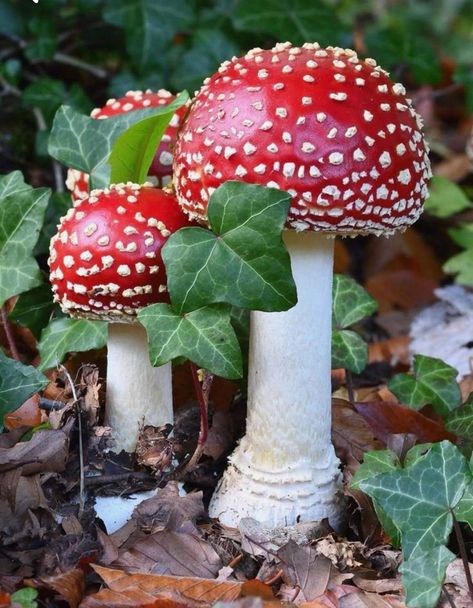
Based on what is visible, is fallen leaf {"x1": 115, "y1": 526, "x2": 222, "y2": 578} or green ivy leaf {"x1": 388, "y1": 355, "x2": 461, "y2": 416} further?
green ivy leaf {"x1": 388, "y1": 355, "x2": 461, "y2": 416}

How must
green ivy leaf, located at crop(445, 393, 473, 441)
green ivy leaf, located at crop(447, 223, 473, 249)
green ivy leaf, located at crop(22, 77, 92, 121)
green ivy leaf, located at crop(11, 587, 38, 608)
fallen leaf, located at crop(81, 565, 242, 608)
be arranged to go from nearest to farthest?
green ivy leaf, located at crop(11, 587, 38, 608), fallen leaf, located at crop(81, 565, 242, 608), green ivy leaf, located at crop(445, 393, 473, 441), green ivy leaf, located at crop(22, 77, 92, 121), green ivy leaf, located at crop(447, 223, 473, 249)

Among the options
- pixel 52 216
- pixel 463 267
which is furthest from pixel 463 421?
pixel 52 216

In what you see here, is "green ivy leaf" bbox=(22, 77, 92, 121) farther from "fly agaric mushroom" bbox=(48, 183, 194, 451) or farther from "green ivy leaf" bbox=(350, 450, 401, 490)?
"green ivy leaf" bbox=(350, 450, 401, 490)

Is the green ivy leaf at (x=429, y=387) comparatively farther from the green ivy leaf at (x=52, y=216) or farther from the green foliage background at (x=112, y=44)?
the green foliage background at (x=112, y=44)

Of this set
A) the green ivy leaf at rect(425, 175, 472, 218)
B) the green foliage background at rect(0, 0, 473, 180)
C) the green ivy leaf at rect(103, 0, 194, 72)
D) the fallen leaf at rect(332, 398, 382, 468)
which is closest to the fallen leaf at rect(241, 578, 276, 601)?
the fallen leaf at rect(332, 398, 382, 468)

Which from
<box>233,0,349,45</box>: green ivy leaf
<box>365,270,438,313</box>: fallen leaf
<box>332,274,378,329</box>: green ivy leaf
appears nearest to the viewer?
<box>332,274,378,329</box>: green ivy leaf

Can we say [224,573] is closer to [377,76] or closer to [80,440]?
[80,440]

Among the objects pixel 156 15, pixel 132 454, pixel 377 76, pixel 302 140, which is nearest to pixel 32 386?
pixel 132 454
